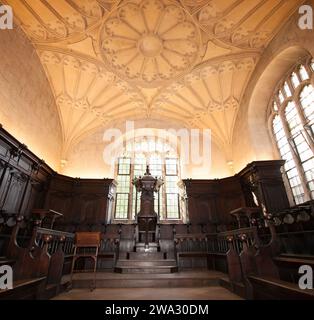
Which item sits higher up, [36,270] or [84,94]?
[84,94]

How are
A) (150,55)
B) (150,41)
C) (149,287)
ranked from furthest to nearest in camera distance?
(150,55) < (150,41) < (149,287)

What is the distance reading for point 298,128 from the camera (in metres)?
6.26

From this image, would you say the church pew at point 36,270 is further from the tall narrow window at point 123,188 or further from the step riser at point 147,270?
the tall narrow window at point 123,188

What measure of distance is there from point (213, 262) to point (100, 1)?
392 inches

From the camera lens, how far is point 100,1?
6.14 metres

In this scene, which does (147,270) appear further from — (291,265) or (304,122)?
(304,122)

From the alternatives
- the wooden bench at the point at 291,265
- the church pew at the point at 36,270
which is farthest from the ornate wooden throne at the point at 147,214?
the wooden bench at the point at 291,265

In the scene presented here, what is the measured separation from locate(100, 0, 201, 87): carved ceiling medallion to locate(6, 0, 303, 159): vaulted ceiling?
32mm

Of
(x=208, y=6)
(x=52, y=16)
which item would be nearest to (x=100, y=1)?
(x=52, y=16)

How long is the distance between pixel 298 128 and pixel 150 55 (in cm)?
640

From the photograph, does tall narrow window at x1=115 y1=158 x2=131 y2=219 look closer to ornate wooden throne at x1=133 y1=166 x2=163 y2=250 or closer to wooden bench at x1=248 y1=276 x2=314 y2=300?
ornate wooden throne at x1=133 y1=166 x2=163 y2=250

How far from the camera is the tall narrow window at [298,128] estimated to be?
5766mm

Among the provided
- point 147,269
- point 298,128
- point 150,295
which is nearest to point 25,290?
point 150,295

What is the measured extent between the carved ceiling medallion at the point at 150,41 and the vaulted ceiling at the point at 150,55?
0.11 feet
